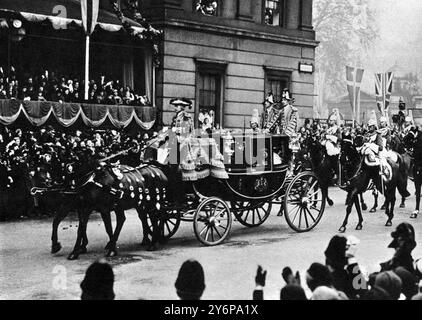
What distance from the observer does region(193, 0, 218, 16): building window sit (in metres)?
21.6

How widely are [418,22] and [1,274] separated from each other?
31.7 feet

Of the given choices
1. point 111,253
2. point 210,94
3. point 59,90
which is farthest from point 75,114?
point 210,94

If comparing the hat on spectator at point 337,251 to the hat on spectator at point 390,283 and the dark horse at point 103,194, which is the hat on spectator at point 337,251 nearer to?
the hat on spectator at point 390,283

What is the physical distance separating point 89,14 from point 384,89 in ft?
34.5

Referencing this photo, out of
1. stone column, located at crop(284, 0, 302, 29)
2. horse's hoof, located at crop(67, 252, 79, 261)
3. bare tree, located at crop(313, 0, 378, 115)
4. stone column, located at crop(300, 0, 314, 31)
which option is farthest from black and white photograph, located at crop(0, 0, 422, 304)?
bare tree, located at crop(313, 0, 378, 115)

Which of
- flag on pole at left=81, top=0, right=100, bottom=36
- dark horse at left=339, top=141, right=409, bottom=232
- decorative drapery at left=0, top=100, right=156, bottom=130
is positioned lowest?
dark horse at left=339, top=141, right=409, bottom=232

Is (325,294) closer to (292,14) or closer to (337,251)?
(337,251)

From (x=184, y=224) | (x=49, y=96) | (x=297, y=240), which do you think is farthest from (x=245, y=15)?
(x=297, y=240)

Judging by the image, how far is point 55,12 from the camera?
16.4 meters

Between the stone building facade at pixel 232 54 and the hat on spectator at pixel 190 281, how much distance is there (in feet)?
50.7

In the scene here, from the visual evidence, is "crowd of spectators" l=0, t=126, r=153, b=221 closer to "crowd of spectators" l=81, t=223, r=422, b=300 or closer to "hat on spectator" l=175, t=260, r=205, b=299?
"crowd of spectators" l=81, t=223, r=422, b=300

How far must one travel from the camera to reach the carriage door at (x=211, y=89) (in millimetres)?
21766

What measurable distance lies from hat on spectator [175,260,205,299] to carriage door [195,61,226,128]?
56.5ft

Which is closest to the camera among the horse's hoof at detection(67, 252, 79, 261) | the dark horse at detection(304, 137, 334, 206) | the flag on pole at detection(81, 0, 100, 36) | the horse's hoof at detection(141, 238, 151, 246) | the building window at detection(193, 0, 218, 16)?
the horse's hoof at detection(67, 252, 79, 261)
